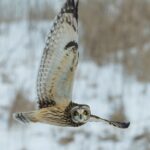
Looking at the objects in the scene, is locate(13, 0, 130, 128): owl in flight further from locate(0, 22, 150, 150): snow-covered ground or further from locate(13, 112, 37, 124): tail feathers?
locate(0, 22, 150, 150): snow-covered ground

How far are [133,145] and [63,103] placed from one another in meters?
2.89

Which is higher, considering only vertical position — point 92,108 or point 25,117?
point 92,108

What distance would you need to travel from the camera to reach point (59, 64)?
0.53 metres

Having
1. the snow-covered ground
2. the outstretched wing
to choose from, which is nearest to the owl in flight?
the outstretched wing

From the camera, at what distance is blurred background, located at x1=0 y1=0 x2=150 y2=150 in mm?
3004

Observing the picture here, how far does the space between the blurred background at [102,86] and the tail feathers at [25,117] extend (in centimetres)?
155

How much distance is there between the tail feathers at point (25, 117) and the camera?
20.1 inches

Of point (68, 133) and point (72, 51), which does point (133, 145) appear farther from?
point (72, 51)

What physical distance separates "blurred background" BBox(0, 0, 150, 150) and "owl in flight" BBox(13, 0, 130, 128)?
1.53m

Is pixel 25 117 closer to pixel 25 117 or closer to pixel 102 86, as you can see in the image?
pixel 25 117

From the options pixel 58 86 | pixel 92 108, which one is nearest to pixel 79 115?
pixel 58 86

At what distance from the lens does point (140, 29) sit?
15.7ft

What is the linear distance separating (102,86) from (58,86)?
396 centimetres

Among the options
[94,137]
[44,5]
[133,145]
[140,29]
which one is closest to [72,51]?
[44,5]
